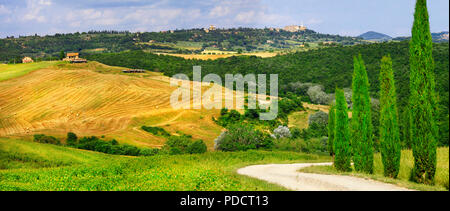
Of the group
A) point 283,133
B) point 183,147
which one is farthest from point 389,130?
point 283,133

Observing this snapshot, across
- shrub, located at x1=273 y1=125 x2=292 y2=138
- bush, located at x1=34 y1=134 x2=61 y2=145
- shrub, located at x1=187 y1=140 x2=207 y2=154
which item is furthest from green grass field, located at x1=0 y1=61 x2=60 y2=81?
shrub, located at x1=273 y1=125 x2=292 y2=138

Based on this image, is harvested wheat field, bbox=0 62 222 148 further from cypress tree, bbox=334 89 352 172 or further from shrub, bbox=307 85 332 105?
shrub, bbox=307 85 332 105

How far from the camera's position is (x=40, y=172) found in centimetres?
1702

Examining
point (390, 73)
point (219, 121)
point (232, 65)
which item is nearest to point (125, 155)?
point (219, 121)

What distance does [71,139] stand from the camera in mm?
32031

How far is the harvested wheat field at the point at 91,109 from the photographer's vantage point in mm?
34781

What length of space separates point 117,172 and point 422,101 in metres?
13.0

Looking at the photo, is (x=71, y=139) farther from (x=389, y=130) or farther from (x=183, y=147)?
(x=389, y=130)

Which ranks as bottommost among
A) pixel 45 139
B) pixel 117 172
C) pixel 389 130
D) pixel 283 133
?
pixel 283 133

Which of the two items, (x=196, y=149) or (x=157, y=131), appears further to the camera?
(x=157, y=131)

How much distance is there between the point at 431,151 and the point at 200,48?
12683 cm

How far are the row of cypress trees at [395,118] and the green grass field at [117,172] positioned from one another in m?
5.04

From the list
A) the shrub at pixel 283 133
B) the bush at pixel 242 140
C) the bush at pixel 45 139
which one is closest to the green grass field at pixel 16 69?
the bush at pixel 45 139

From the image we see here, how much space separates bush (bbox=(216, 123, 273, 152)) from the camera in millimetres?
31734
